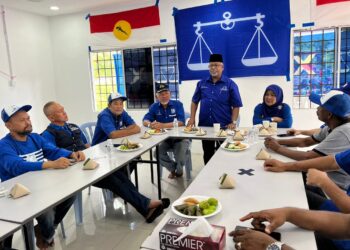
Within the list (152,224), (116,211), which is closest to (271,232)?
(152,224)

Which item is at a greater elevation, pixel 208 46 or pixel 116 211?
pixel 208 46

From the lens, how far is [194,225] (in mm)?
1012

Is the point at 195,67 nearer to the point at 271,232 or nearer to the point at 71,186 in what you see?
the point at 71,186

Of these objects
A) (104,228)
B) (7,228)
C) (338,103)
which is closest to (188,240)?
(7,228)

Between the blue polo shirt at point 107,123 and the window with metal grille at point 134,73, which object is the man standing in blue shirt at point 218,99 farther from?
the window with metal grille at point 134,73

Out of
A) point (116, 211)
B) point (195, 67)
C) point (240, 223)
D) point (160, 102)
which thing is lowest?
point (116, 211)

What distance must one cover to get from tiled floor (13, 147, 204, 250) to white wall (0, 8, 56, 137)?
2.74m

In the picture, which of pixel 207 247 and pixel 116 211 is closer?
pixel 207 247

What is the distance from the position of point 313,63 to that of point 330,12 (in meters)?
0.87

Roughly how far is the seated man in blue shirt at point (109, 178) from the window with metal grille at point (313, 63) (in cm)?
291

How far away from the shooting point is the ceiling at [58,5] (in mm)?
4598

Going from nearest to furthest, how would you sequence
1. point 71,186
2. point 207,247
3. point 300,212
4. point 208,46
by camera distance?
point 207,247 < point 300,212 < point 71,186 < point 208,46

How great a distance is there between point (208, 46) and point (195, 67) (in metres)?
0.39

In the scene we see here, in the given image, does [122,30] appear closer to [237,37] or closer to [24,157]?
[237,37]
